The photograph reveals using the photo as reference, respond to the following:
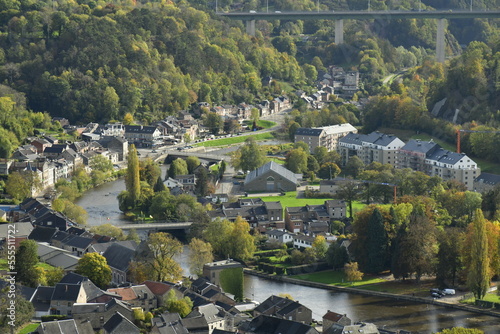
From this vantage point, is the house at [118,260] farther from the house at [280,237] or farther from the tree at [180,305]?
the house at [280,237]

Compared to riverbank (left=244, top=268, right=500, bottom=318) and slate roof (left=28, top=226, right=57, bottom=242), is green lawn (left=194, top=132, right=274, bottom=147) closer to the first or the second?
slate roof (left=28, top=226, right=57, bottom=242)

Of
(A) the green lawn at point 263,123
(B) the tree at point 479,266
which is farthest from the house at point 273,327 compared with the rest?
(A) the green lawn at point 263,123

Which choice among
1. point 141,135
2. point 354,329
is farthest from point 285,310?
point 141,135

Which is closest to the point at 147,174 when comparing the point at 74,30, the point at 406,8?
the point at 74,30

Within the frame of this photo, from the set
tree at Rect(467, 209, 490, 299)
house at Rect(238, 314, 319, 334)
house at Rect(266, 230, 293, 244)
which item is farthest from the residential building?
house at Rect(238, 314, 319, 334)

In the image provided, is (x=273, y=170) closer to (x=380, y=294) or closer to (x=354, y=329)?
(x=380, y=294)
